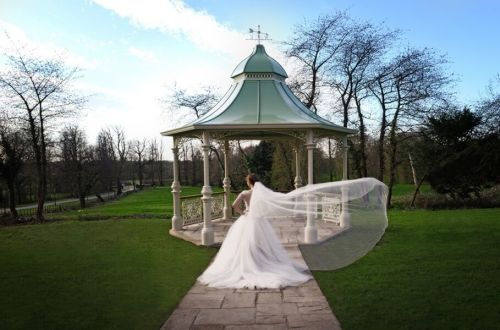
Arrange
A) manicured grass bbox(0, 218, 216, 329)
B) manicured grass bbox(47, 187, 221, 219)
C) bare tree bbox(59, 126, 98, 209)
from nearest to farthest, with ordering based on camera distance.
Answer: manicured grass bbox(0, 218, 216, 329), manicured grass bbox(47, 187, 221, 219), bare tree bbox(59, 126, 98, 209)

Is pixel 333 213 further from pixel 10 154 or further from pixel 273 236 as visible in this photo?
pixel 10 154

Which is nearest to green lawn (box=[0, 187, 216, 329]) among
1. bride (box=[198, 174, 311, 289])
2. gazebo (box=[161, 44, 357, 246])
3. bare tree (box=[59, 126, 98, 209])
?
bride (box=[198, 174, 311, 289])

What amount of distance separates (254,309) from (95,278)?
3.34 meters

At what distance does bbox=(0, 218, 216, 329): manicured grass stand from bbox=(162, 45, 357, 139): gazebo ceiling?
310 centimetres

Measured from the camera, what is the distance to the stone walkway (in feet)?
15.1

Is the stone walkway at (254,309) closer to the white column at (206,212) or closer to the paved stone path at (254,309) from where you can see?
the paved stone path at (254,309)

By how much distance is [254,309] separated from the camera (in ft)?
16.8

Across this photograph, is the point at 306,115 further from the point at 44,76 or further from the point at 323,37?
the point at 44,76

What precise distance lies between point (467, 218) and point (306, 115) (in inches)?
294

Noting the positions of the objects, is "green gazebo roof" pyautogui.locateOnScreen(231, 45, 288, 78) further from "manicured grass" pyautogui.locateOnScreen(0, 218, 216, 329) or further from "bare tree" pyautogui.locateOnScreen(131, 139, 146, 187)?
"bare tree" pyautogui.locateOnScreen(131, 139, 146, 187)

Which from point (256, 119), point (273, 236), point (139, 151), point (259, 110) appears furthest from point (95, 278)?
point (139, 151)

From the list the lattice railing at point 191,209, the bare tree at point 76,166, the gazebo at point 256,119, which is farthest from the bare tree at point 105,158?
the gazebo at point 256,119

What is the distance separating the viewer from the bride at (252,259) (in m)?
6.29

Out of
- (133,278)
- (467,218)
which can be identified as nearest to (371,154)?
(467,218)
